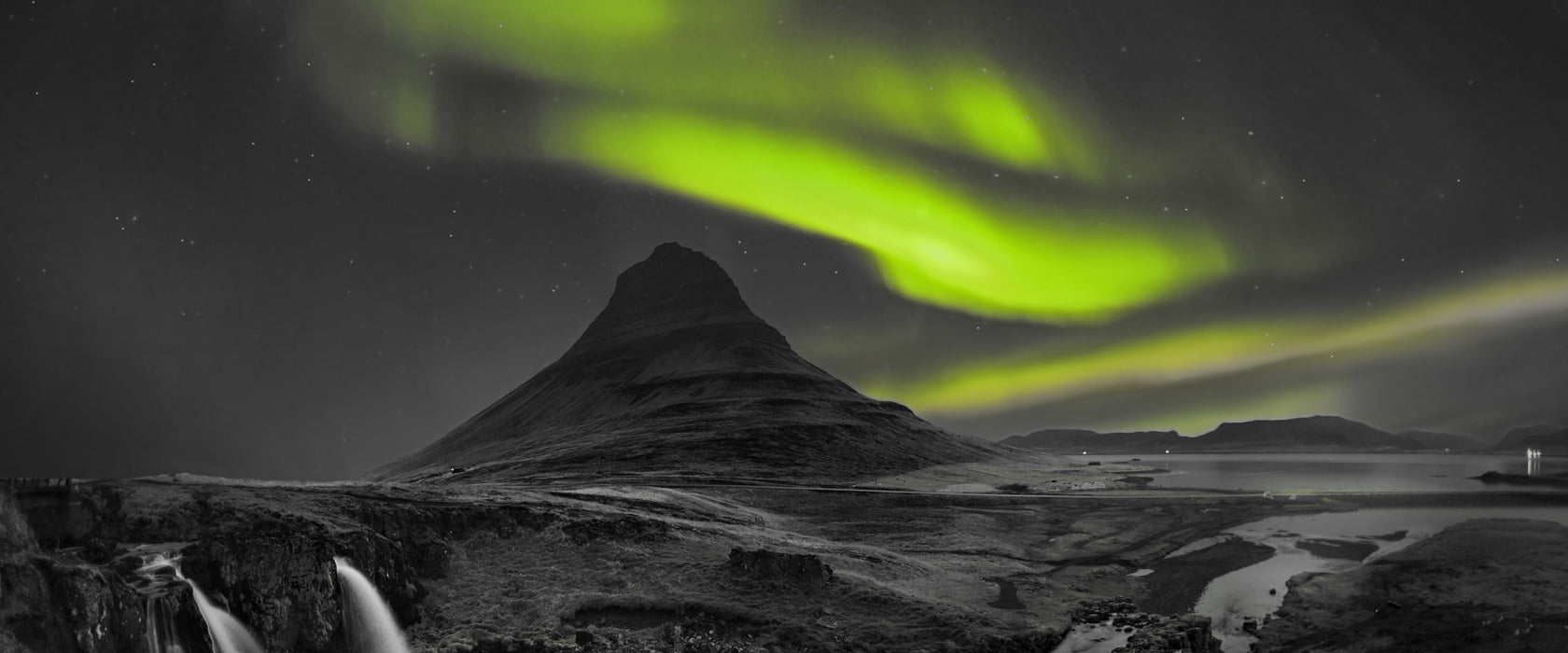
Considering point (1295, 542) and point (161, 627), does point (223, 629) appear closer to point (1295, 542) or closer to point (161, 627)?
point (161, 627)

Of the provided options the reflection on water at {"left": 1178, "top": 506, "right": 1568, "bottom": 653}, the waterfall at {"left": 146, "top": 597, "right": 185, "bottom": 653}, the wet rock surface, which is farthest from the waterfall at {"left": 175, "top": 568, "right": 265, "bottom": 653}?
the reflection on water at {"left": 1178, "top": 506, "right": 1568, "bottom": 653}

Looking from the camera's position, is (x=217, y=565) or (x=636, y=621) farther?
(x=636, y=621)

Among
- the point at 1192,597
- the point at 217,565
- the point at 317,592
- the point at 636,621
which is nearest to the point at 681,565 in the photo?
the point at 636,621

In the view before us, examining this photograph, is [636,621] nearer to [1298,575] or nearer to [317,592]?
[317,592]

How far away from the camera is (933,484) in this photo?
153375mm

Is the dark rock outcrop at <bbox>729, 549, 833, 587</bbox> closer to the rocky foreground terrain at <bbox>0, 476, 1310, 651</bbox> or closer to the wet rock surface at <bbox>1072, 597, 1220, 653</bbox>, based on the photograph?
the rocky foreground terrain at <bbox>0, 476, 1310, 651</bbox>

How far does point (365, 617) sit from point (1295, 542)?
254ft

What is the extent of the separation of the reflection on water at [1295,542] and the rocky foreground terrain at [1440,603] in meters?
1.62

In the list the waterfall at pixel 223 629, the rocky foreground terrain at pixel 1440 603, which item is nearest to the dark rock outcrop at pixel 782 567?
the rocky foreground terrain at pixel 1440 603

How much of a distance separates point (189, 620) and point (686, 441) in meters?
161

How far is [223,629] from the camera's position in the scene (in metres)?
32.0

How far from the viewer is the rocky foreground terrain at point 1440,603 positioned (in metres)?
39.0

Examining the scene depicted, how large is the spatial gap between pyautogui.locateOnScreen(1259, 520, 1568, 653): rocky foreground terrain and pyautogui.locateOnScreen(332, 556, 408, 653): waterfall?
4205 centimetres

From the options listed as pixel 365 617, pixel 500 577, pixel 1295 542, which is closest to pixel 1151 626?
pixel 500 577
